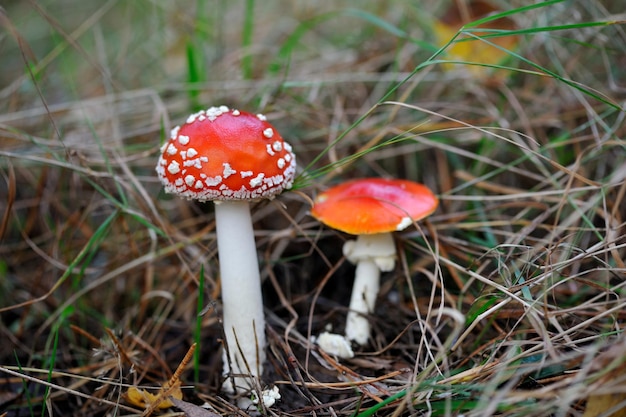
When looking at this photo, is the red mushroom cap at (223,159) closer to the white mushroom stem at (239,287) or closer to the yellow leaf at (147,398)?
the white mushroom stem at (239,287)

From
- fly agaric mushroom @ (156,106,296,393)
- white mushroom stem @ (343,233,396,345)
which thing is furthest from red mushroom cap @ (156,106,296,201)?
white mushroom stem @ (343,233,396,345)

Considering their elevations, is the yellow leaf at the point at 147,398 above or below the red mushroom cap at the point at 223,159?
below

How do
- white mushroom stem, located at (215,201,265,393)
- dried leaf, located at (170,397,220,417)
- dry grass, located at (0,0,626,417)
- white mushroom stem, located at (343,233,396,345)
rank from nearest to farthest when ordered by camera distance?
dried leaf, located at (170,397,220,417), dry grass, located at (0,0,626,417), white mushroom stem, located at (215,201,265,393), white mushroom stem, located at (343,233,396,345)

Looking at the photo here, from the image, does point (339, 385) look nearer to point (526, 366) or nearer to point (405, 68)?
point (526, 366)

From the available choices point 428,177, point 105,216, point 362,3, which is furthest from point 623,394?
point 362,3

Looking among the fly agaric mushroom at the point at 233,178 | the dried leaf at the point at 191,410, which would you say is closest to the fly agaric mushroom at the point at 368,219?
the fly agaric mushroom at the point at 233,178

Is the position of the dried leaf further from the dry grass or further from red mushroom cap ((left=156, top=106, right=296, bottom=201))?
red mushroom cap ((left=156, top=106, right=296, bottom=201))

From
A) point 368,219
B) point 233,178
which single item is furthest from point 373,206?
point 233,178
